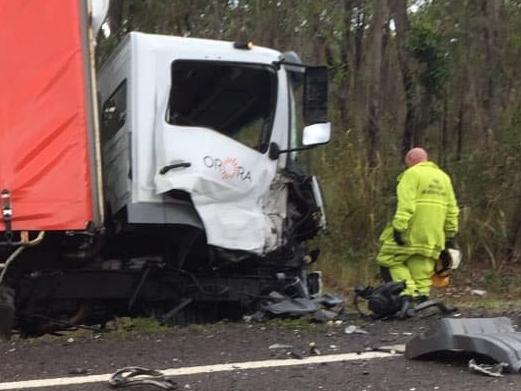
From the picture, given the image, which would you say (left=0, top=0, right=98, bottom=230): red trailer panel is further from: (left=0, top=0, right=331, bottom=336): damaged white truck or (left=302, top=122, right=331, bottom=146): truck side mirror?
(left=302, top=122, right=331, bottom=146): truck side mirror

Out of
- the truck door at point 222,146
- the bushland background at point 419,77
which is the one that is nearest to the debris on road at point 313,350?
the truck door at point 222,146

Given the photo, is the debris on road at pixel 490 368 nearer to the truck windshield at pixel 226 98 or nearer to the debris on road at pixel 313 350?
the debris on road at pixel 313 350

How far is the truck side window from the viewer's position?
6410 millimetres

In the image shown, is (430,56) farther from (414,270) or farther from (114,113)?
(114,113)

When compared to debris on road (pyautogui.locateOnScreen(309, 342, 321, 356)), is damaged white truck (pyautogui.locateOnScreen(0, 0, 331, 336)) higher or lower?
higher

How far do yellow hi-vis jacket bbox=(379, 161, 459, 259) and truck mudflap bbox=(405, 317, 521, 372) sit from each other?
238 cm

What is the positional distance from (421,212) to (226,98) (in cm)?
243

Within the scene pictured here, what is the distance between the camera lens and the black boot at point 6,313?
589cm

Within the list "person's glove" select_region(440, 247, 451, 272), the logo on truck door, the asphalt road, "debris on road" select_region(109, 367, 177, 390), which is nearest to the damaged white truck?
the logo on truck door

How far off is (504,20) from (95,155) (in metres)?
10.4

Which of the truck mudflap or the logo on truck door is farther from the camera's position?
the logo on truck door

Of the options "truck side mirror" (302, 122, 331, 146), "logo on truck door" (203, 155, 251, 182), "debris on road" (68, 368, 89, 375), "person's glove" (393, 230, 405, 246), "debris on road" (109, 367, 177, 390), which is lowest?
"debris on road" (68, 368, 89, 375)

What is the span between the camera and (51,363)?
17.2 feet

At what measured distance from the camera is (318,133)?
256 inches
